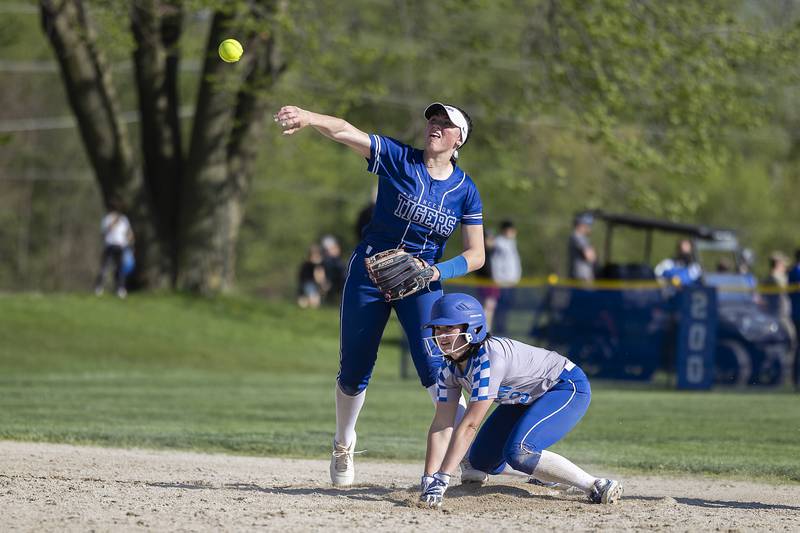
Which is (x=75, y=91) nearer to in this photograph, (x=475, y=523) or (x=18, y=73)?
(x=475, y=523)

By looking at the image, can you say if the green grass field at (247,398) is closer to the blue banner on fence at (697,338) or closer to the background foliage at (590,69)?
the blue banner on fence at (697,338)

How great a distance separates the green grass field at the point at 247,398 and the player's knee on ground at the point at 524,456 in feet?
7.85

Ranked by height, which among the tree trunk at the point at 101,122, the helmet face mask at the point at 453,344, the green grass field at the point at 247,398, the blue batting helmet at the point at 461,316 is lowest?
the green grass field at the point at 247,398

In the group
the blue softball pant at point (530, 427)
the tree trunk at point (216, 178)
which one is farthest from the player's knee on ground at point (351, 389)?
the tree trunk at point (216, 178)

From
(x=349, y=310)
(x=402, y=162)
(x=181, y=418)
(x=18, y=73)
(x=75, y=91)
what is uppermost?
(x=18, y=73)

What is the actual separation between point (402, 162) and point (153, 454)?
3.38 m

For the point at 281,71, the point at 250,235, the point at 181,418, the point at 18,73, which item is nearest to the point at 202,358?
the point at 281,71

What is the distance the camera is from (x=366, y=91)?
71.9ft

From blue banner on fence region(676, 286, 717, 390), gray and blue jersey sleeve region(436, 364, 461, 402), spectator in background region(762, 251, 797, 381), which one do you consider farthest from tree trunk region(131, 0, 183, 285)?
gray and blue jersey sleeve region(436, 364, 461, 402)

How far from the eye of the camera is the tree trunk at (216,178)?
72.8 feet

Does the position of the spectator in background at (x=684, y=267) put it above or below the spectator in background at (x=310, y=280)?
above

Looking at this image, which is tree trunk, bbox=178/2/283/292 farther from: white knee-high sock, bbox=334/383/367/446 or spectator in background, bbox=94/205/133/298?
white knee-high sock, bbox=334/383/367/446

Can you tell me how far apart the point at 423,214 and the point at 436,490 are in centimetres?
148

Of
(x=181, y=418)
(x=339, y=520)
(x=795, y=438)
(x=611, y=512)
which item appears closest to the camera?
(x=339, y=520)
